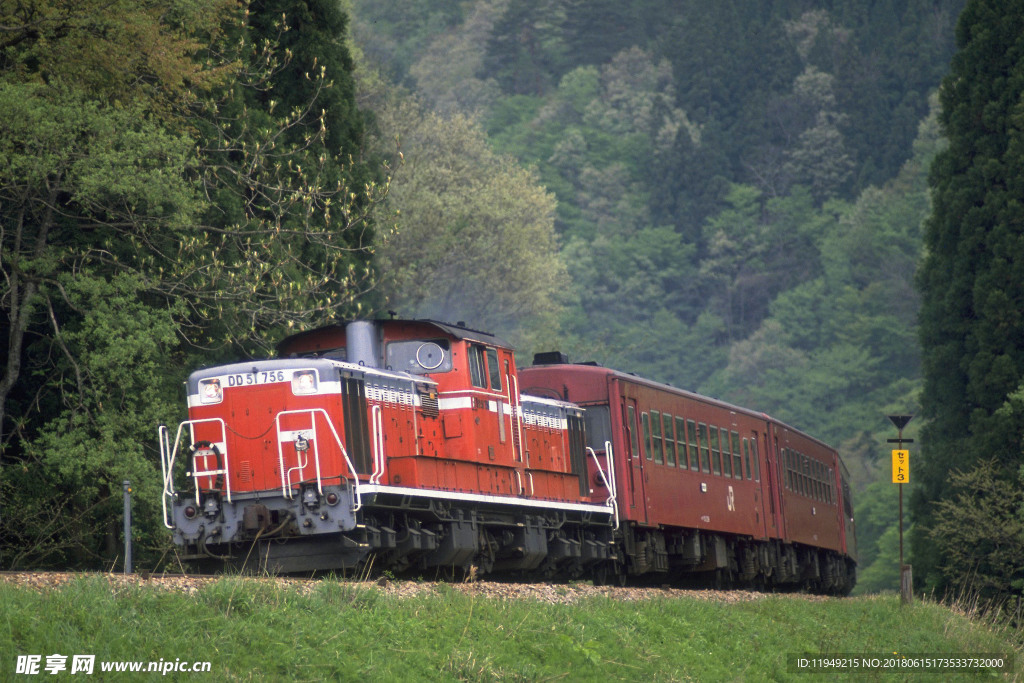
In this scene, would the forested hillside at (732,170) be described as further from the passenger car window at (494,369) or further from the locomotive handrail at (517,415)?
the passenger car window at (494,369)

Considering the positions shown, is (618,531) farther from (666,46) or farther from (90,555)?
(666,46)

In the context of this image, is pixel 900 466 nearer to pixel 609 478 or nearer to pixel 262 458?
pixel 609 478

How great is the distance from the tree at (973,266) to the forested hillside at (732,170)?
43.0 m

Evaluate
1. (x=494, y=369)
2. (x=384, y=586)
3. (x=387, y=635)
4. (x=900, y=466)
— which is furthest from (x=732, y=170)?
(x=387, y=635)

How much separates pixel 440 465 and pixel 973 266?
1932 centimetres

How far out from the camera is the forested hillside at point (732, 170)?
8744 cm

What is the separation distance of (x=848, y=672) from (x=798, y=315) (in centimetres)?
7884

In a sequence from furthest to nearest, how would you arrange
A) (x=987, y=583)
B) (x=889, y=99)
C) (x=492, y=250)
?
(x=889, y=99)
(x=492, y=250)
(x=987, y=583)

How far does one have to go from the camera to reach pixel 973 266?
3216 centimetres

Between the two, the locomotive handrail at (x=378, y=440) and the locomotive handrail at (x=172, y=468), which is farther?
the locomotive handrail at (x=378, y=440)

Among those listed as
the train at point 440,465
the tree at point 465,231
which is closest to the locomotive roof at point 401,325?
the train at point 440,465

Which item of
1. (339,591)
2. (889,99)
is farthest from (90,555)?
(889,99)

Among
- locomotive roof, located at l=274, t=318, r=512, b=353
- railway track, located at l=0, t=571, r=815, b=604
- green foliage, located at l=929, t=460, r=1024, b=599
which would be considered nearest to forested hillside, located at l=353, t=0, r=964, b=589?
green foliage, located at l=929, t=460, r=1024, b=599

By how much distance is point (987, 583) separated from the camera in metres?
29.5
